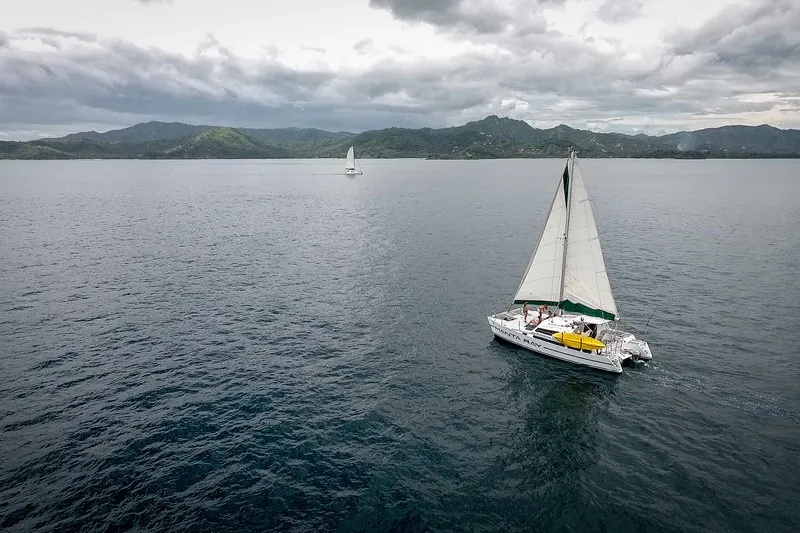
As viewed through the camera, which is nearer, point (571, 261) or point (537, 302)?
point (571, 261)

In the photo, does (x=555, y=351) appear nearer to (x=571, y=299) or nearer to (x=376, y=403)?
(x=571, y=299)

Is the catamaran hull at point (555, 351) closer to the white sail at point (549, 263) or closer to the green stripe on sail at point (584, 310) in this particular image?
the white sail at point (549, 263)

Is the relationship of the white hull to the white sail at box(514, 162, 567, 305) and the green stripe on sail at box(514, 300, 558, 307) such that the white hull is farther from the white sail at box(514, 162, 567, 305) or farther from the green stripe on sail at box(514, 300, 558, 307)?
the white sail at box(514, 162, 567, 305)

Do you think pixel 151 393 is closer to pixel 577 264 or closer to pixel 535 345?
pixel 535 345

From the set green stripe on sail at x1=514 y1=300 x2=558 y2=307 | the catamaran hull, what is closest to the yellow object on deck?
the catamaran hull

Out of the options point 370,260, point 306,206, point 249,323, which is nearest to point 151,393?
point 249,323

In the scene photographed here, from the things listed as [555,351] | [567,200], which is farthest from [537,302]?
[567,200]

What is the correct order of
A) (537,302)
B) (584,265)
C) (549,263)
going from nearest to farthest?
1. (584,265)
2. (549,263)
3. (537,302)
